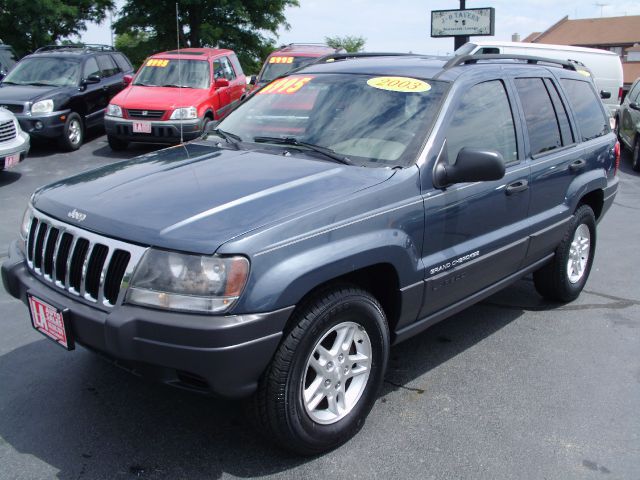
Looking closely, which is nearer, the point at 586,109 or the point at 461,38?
the point at 586,109

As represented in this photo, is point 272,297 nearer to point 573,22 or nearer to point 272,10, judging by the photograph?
point 272,10

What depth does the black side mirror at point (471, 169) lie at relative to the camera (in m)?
3.28

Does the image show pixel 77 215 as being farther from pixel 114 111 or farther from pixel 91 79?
pixel 91 79

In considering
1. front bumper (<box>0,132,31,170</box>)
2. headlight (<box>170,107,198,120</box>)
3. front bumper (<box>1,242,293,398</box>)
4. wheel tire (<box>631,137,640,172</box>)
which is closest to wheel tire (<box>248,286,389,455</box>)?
front bumper (<box>1,242,293,398</box>)

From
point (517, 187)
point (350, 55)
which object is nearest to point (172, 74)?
point (350, 55)

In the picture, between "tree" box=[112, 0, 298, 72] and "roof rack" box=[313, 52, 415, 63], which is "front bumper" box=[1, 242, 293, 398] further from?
"tree" box=[112, 0, 298, 72]

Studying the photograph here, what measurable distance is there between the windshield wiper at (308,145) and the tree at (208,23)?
77.1 ft

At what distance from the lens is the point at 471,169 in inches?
130

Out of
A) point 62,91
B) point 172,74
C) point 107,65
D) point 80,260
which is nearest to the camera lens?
point 80,260

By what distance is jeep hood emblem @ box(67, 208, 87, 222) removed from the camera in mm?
2959

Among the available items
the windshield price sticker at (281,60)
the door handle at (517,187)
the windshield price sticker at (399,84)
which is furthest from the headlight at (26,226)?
the windshield price sticker at (281,60)

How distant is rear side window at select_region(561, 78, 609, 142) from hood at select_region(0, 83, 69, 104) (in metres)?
8.92

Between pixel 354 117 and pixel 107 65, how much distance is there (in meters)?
11.3

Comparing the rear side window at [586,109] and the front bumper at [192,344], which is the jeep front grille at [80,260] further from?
the rear side window at [586,109]
